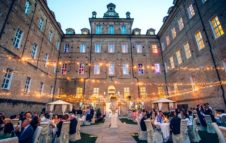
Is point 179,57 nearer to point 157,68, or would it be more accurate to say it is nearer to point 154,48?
point 157,68

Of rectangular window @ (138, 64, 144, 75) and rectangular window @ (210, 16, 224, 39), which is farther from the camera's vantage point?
rectangular window @ (138, 64, 144, 75)

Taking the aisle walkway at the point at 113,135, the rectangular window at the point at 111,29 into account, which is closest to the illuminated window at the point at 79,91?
the aisle walkway at the point at 113,135

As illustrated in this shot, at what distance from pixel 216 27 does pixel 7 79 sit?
17.9 metres

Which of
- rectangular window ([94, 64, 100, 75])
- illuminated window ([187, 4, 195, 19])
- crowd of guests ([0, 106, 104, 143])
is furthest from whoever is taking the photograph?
rectangular window ([94, 64, 100, 75])

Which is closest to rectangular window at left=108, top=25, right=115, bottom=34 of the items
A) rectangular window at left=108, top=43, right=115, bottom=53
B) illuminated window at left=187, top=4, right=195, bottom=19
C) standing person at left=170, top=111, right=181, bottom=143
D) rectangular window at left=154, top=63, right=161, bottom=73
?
rectangular window at left=108, top=43, right=115, bottom=53

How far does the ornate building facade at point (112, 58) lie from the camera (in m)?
10.4

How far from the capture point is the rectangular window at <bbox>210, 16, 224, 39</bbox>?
10.2 metres

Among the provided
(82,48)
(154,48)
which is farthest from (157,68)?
(82,48)

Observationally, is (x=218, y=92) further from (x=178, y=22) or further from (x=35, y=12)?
(x=35, y=12)

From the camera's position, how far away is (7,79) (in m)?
10.3

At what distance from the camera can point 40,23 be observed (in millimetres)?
15008

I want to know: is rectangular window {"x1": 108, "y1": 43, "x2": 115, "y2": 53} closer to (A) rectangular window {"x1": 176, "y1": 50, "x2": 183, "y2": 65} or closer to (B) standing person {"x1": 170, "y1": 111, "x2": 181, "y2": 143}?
(A) rectangular window {"x1": 176, "y1": 50, "x2": 183, "y2": 65}

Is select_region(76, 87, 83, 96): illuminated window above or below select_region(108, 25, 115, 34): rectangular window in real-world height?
below

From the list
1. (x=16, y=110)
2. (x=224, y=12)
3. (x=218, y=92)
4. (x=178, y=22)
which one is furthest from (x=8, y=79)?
(x=178, y=22)
